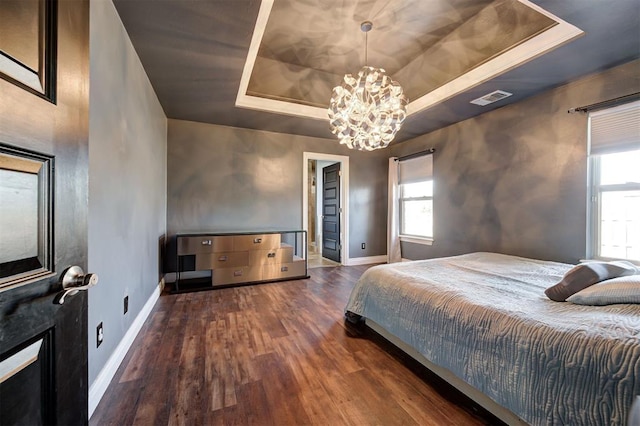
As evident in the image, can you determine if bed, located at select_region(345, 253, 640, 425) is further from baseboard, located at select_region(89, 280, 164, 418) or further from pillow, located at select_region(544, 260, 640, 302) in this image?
baseboard, located at select_region(89, 280, 164, 418)

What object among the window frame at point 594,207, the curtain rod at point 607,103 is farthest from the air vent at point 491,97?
the window frame at point 594,207

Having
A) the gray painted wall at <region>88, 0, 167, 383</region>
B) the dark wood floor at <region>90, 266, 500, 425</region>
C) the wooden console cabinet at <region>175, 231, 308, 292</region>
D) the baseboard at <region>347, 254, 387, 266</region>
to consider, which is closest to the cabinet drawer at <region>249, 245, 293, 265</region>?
the wooden console cabinet at <region>175, 231, 308, 292</region>

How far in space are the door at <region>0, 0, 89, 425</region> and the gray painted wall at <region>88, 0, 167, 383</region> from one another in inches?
31.5

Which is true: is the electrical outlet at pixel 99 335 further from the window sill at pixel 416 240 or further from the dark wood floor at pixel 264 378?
the window sill at pixel 416 240

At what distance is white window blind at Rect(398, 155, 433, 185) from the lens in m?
4.46

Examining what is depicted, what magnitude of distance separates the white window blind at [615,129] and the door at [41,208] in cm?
387

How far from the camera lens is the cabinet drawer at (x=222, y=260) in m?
3.43

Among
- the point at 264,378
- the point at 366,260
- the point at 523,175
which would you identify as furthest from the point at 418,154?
the point at 264,378

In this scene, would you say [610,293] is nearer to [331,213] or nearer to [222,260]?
[222,260]

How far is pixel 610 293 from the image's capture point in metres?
1.33

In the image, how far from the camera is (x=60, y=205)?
66 cm

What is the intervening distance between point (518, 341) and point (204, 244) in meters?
3.34

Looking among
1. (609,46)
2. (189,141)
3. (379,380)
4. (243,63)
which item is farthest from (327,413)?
(189,141)

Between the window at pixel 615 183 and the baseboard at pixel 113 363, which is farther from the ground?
the window at pixel 615 183
